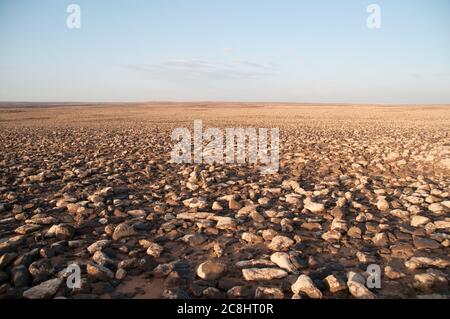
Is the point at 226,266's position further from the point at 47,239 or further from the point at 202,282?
the point at 47,239

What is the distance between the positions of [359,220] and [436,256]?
0.95 m

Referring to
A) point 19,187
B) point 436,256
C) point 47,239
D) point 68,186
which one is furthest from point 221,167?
point 436,256

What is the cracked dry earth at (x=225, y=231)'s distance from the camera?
8.38ft

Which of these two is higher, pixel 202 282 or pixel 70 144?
pixel 70 144

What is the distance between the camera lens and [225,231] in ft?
12.1

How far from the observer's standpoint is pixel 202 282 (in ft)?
8.66

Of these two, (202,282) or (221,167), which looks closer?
(202,282)

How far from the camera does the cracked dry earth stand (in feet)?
8.38

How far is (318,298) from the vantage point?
2.36 m

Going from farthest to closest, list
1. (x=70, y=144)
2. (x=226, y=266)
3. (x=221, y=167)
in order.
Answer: (x=70, y=144)
(x=221, y=167)
(x=226, y=266)
